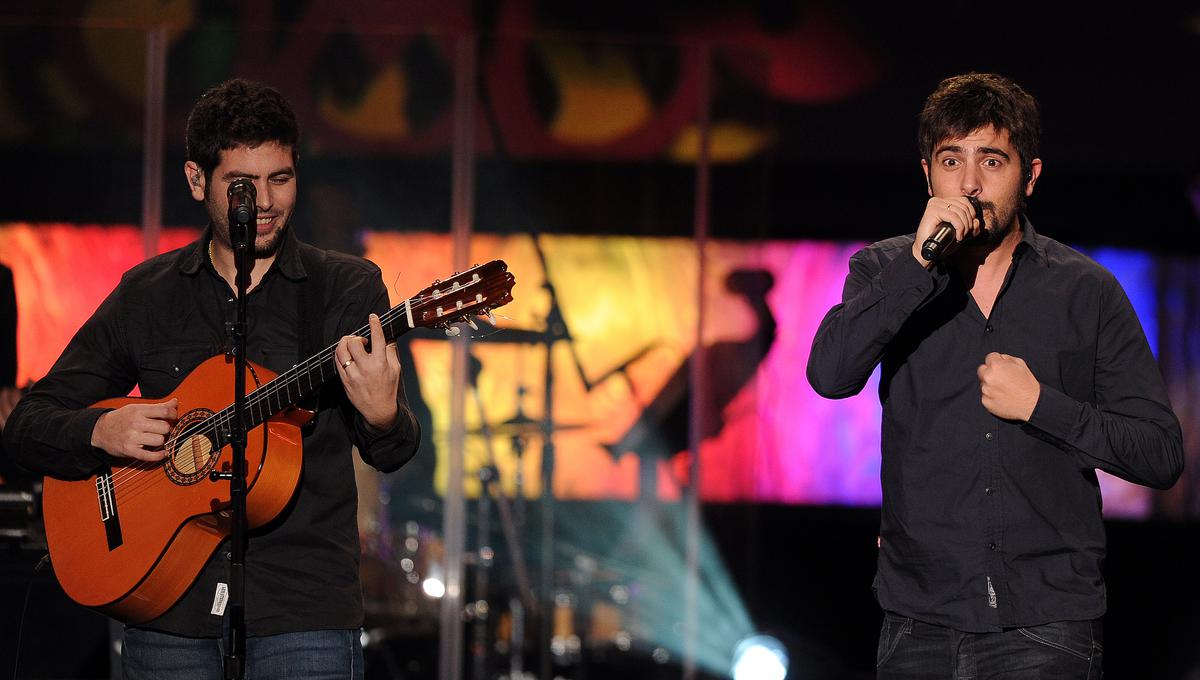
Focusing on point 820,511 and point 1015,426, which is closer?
point 1015,426

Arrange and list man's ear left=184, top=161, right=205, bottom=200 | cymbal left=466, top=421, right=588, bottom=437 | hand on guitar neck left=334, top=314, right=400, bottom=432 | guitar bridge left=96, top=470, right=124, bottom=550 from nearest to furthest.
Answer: hand on guitar neck left=334, top=314, right=400, bottom=432
guitar bridge left=96, top=470, right=124, bottom=550
man's ear left=184, top=161, right=205, bottom=200
cymbal left=466, top=421, right=588, bottom=437

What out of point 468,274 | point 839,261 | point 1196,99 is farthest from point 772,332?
point 468,274

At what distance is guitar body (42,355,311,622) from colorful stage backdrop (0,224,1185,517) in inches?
104

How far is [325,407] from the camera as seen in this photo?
268 centimetres

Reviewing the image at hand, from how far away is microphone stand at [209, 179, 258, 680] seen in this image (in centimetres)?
244

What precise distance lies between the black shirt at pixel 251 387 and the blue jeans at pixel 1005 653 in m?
1.05

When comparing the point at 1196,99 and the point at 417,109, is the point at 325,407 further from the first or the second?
the point at 1196,99

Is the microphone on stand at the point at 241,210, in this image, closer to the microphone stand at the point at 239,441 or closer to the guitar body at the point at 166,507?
the microphone stand at the point at 239,441

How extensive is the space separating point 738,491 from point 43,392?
3195mm

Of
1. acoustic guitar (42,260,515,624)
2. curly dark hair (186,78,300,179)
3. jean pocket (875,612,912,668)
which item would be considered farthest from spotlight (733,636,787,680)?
curly dark hair (186,78,300,179)

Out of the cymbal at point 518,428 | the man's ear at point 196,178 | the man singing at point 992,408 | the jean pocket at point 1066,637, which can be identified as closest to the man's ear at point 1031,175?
the man singing at point 992,408

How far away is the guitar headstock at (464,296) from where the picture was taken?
260 centimetres

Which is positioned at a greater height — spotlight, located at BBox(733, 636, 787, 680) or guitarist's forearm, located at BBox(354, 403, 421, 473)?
guitarist's forearm, located at BBox(354, 403, 421, 473)

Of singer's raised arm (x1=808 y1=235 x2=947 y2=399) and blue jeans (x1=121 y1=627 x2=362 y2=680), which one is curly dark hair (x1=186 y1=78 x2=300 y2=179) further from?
singer's raised arm (x1=808 y1=235 x2=947 y2=399)
